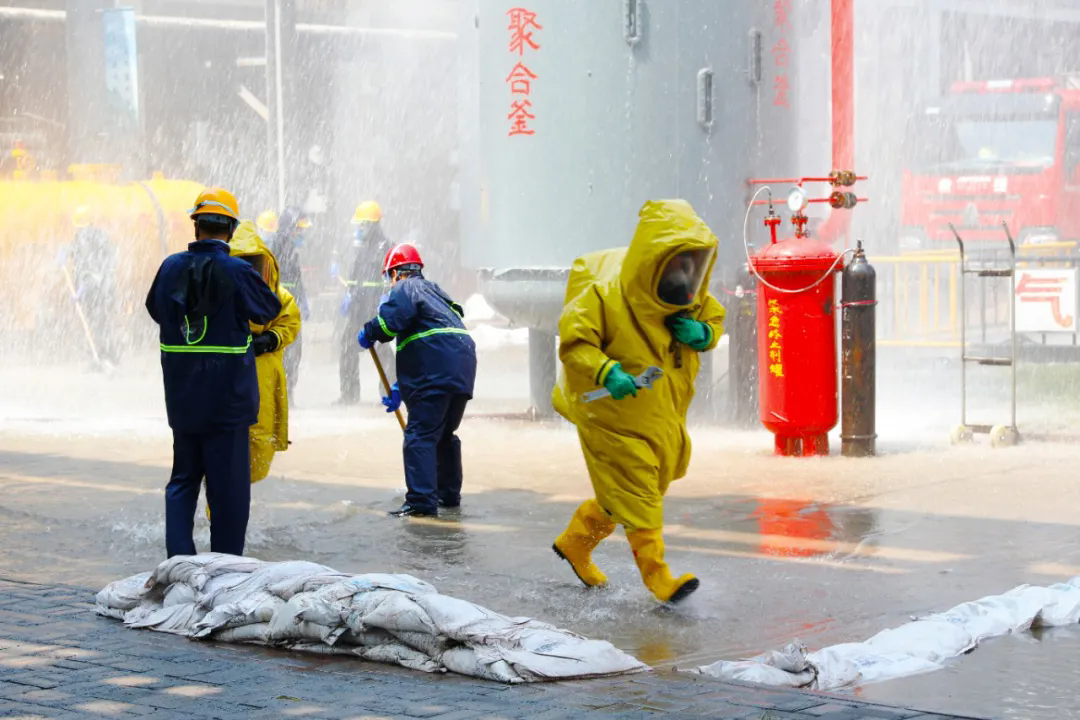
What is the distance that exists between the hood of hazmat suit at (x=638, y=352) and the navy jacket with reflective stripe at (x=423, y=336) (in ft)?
7.60

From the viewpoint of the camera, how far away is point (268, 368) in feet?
26.1

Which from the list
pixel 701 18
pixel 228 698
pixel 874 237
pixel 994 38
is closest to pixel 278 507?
pixel 228 698

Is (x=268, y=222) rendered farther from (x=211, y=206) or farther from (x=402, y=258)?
(x=211, y=206)

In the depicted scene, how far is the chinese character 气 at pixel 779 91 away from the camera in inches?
476

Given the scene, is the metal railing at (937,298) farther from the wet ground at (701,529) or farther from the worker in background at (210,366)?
the worker in background at (210,366)

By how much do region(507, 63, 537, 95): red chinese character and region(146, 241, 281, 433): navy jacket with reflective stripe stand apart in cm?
567

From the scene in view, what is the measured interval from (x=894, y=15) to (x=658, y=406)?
29.5 m

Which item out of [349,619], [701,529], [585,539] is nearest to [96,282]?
[701,529]

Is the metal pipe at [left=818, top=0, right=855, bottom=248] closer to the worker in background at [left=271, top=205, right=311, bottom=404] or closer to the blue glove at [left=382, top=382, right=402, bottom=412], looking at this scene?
the worker in background at [left=271, top=205, right=311, bottom=404]

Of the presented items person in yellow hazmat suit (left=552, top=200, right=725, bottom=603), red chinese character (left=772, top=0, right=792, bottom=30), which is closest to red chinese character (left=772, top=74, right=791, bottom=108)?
red chinese character (left=772, top=0, right=792, bottom=30)

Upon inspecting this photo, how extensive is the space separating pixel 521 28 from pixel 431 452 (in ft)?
14.7

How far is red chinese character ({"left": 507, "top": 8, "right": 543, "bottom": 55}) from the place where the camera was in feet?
38.4

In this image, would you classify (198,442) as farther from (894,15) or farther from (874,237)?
(894,15)

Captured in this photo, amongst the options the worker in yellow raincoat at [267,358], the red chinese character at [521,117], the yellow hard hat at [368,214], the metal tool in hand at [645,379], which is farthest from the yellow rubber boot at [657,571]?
the yellow hard hat at [368,214]
